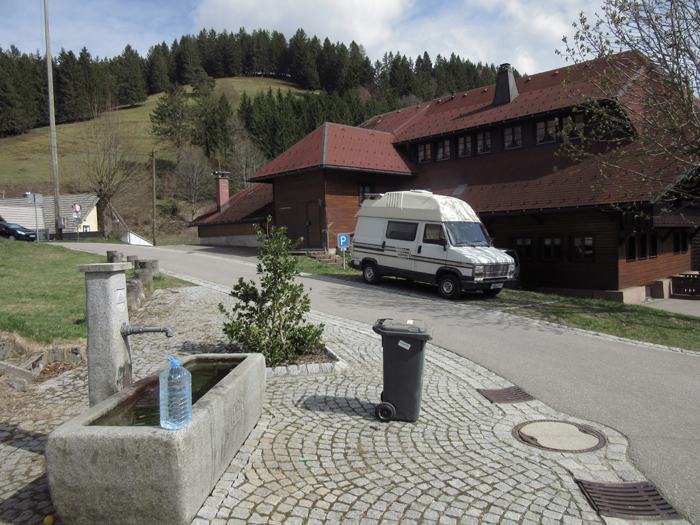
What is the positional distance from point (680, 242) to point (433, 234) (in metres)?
18.3

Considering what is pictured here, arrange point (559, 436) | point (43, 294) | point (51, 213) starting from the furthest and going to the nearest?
1. point (51, 213)
2. point (43, 294)
3. point (559, 436)

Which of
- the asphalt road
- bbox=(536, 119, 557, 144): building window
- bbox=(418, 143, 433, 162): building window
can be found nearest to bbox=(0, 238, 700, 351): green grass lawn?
the asphalt road

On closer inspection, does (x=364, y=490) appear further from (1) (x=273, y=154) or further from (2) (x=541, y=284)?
(1) (x=273, y=154)

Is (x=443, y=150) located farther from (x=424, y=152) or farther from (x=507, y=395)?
(x=507, y=395)

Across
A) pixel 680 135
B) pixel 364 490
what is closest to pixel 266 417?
pixel 364 490

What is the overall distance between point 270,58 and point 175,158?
191ft

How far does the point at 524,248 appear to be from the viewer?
21.4 meters

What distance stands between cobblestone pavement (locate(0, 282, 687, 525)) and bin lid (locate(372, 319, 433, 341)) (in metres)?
0.96

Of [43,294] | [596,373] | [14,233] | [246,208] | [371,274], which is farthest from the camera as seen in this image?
[246,208]

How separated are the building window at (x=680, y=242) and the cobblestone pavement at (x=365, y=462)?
2309cm

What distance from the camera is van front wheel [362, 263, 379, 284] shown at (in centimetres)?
1599

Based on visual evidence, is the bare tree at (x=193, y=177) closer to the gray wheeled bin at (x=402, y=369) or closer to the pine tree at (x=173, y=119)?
the pine tree at (x=173, y=119)

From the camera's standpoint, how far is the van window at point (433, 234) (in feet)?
46.0

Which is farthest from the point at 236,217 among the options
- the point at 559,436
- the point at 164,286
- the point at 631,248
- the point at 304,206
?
the point at 559,436
